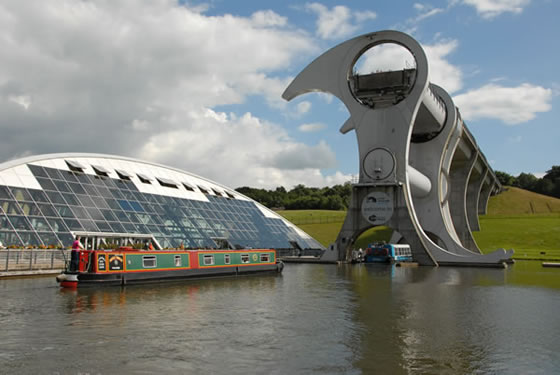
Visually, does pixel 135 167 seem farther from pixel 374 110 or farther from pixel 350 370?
Result: pixel 350 370

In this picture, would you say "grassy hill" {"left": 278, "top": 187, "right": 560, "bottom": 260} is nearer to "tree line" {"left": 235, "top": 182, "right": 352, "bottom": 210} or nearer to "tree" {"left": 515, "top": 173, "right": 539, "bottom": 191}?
"tree line" {"left": 235, "top": 182, "right": 352, "bottom": 210}

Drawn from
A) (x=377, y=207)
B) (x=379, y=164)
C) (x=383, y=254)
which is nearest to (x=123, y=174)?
(x=377, y=207)

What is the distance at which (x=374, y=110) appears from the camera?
1984 inches

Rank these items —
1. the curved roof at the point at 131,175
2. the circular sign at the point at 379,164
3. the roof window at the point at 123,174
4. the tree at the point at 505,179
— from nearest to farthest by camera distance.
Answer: the curved roof at the point at 131,175 < the roof window at the point at 123,174 < the circular sign at the point at 379,164 < the tree at the point at 505,179

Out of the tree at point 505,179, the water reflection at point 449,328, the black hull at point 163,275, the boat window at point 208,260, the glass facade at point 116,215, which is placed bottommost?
the water reflection at point 449,328

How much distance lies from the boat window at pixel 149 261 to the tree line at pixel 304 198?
108085 millimetres

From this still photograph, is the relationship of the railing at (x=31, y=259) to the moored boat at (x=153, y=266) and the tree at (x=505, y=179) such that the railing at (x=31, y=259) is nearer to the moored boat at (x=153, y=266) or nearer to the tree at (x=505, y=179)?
the moored boat at (x=153, y=266)

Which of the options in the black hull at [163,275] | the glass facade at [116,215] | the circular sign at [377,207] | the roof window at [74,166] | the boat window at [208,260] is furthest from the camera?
the circular sign at [377,207]

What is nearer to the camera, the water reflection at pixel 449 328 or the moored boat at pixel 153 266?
the water reflection at pixel 449 328

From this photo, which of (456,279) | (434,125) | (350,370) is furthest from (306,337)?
(434,125)

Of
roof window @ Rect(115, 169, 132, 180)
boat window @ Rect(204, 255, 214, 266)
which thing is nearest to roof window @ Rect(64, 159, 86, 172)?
roof window @ Rect(115, 169, 132, 180)

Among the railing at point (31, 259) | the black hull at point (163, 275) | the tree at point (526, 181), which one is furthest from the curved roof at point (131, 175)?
the tree at point (526, 181)

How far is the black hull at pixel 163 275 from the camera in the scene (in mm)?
25734

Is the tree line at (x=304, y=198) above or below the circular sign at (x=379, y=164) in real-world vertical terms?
above
